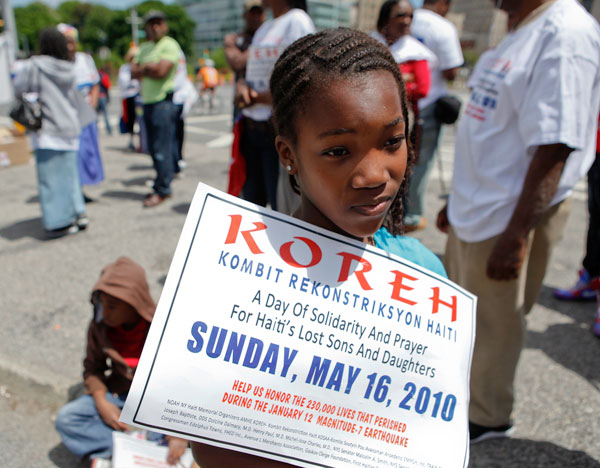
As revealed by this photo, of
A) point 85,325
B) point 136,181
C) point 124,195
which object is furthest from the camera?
point 136,181

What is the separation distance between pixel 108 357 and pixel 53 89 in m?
2.85

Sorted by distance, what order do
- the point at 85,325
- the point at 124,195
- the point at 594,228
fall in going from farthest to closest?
the point at 124,195 < the point at 594,228 < the point at 85,325

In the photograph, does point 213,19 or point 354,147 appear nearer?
point 354,147

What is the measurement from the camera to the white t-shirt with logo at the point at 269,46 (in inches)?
116

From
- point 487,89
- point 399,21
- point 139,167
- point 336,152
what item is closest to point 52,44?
point 399,21

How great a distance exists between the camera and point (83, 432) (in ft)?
7.14

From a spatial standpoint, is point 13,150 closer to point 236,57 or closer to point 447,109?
point 236,57

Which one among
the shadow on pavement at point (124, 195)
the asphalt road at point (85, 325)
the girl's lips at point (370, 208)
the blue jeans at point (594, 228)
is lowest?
the shadow on pavement at point (124, 195)

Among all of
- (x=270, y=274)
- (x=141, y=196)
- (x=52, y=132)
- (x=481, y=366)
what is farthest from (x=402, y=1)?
(x=141, y=196)

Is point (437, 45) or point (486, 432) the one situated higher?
point (437, 45)

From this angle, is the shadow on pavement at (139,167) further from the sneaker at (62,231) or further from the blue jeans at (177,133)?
the sneaker at (62,231)

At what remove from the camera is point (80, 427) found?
2180mm

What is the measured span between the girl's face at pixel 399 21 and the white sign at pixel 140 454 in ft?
10.4

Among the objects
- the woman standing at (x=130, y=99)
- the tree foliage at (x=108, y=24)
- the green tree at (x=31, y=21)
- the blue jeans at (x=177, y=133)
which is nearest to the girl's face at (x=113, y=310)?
the blue jeans at (x=177, y=133)
